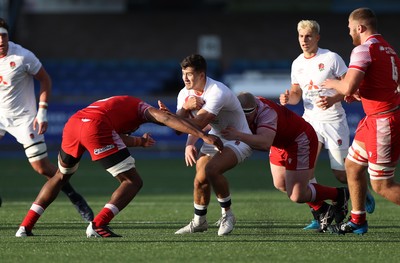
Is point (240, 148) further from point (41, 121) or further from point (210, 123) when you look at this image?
point (41, 121)

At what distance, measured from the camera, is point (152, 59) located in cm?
3419

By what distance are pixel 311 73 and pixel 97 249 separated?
4103mm

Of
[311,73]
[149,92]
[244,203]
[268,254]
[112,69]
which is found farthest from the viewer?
[112,69]

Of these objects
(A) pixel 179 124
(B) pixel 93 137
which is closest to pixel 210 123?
(A) pixel 179 124

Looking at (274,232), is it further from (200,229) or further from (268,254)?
(268,254)

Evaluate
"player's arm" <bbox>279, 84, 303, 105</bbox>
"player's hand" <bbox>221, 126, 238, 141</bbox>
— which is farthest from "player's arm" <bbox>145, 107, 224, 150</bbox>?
"player's arm" <bbox>279, 84, 303, 105</bbox>

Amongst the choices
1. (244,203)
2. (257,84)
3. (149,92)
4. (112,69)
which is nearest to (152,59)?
(112,69)

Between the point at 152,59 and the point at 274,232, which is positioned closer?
the point at 274,232

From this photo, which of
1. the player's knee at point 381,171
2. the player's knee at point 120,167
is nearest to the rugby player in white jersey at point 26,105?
the player's knee at point 120,167

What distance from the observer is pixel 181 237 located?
961 cm

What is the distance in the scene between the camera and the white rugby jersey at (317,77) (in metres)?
11.5

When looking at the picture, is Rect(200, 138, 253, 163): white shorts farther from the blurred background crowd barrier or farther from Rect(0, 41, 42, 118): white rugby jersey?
the blurred background crowd barrier

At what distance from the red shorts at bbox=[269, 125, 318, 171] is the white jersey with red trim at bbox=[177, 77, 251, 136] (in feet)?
2.12

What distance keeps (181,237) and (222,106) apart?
1.34 meters
